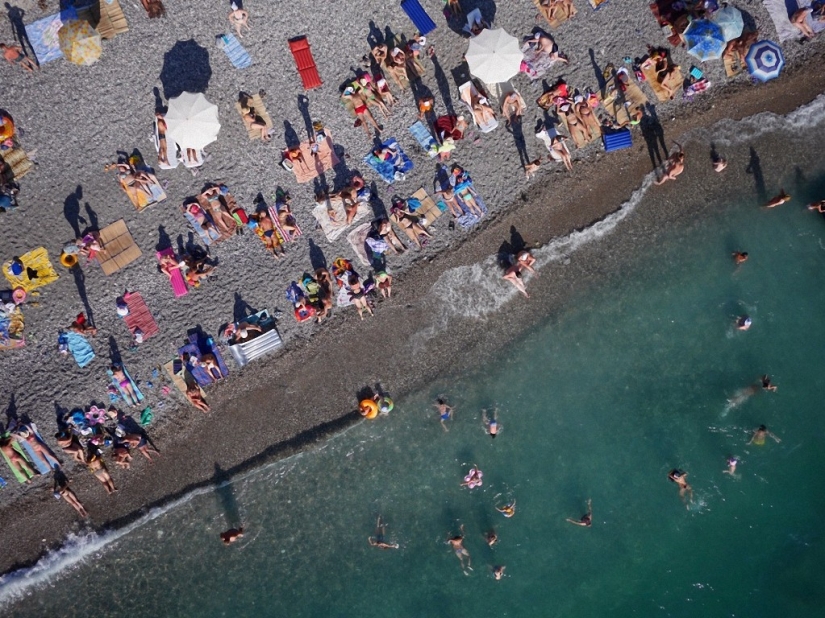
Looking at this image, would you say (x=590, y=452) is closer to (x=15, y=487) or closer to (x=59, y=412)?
(x=59, y=412)

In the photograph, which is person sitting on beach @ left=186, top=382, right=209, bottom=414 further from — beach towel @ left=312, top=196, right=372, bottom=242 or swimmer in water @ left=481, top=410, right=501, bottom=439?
swimmer in water @ left=481, top=410, right=501, bottom=439

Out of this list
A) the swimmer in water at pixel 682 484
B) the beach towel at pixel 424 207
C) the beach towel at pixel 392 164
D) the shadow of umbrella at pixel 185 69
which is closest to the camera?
the shadow of umbrella at pixel 185 69

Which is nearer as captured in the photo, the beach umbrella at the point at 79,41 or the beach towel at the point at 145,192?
the beach umbrella at the point at 79,41

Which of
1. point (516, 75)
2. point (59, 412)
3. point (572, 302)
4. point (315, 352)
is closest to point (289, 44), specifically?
point (516, 75)

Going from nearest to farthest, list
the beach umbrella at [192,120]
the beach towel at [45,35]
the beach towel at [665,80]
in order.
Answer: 1. the beach umbrella at [192,120]
2. the beach towel at [45,35]
3. the beach towel at [665,80]

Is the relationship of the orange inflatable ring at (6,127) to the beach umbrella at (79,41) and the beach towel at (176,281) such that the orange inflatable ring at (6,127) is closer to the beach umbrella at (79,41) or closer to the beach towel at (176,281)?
the beach umbrella at (79,41)

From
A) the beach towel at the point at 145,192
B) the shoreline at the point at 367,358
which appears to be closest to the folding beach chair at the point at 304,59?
the beach towel at the point at 145,192

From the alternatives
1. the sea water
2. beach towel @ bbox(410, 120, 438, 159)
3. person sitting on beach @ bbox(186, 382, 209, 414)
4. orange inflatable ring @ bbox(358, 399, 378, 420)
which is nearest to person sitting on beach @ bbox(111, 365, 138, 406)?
person sitting on beach @ bbox(186, 382, 209, 414)
